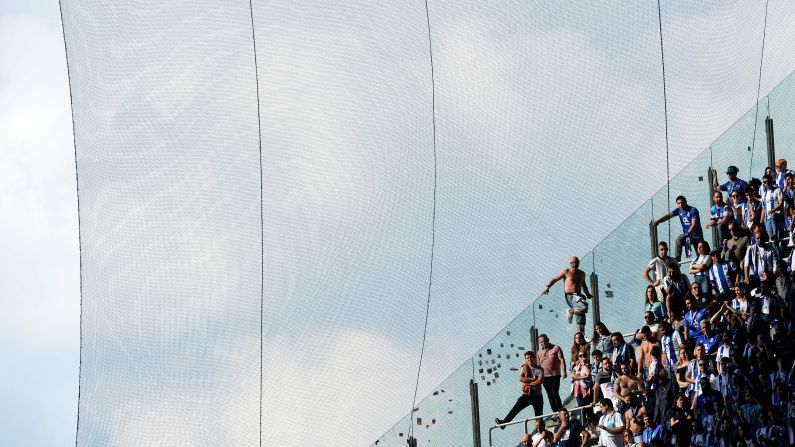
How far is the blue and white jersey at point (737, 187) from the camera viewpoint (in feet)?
64.6

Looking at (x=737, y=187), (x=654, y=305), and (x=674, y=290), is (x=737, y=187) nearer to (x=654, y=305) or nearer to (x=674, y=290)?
(x=674, y=290)

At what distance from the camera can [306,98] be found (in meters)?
18.8

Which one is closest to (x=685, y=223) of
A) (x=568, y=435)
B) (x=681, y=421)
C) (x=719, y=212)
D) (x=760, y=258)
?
(x=719, y=212)

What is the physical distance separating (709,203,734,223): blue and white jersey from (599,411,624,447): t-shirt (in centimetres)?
288

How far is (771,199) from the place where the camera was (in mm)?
19141

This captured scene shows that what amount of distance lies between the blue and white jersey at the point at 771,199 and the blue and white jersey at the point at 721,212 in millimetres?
558

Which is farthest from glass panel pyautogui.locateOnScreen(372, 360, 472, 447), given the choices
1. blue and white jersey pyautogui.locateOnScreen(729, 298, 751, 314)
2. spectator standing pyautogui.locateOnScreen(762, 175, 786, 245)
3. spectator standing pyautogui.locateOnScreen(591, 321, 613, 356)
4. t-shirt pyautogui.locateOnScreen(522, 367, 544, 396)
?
spectator standing pyautogui.locateOnScreen(762, 175, 786, 245)

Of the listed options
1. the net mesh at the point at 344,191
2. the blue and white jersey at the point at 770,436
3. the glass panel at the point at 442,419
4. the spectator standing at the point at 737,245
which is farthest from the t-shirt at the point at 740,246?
the blue and white jersey at the point at 770,436

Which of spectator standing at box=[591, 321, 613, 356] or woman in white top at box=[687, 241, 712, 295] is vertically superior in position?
woman in white top at box=[687, 241, 712, 295]

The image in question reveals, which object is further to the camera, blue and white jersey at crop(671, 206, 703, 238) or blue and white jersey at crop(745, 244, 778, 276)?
blue and white jersey at crop(671, 206, 703, 238)

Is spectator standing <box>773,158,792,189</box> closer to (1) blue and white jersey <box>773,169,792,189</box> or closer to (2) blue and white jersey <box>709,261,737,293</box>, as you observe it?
(1) blue and white jersey <box>773,169,792,189</box>

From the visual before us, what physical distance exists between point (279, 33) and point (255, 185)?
5.19ft

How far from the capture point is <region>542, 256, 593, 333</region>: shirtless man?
19.5 m

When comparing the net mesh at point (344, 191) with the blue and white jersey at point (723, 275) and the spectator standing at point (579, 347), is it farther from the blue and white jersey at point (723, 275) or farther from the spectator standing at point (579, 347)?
the blue and white jersey at point (723, 275)
